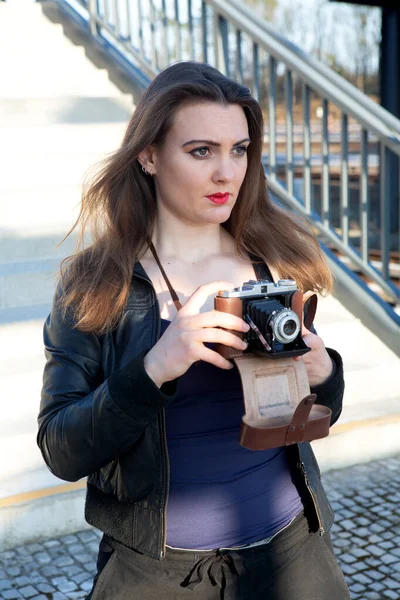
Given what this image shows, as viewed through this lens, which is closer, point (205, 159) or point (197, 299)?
point (197, 299)

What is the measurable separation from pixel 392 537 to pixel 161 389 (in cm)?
257

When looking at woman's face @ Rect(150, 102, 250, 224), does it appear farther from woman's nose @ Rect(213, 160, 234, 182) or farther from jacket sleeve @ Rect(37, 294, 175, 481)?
jacket sleeve @ Rect(37, 294, 175, 481)

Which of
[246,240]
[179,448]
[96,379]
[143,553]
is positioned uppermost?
[246,240]

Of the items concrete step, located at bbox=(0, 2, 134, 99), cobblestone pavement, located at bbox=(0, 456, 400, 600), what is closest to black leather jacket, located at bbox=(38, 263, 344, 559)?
cobblestone pavement, located at bbox=(0, 456, 400, 600)

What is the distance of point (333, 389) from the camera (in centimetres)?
175

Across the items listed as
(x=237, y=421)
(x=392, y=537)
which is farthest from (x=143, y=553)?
(x=392, y=537)

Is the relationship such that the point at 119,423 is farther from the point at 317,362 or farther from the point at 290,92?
the point at 290,92

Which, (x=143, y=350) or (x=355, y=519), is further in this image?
(x=355, y=519)

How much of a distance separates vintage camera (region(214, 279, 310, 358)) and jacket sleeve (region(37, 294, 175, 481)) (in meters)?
0.17

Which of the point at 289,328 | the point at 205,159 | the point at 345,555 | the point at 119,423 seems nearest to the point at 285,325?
the point at 289,328

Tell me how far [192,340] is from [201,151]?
1.62 feet

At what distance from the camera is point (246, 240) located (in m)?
1.98

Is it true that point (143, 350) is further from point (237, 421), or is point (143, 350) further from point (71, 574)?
point (71, 574)

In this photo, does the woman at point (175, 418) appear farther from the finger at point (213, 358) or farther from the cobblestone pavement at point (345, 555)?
the cobblestone pavement at point (345, 555)
